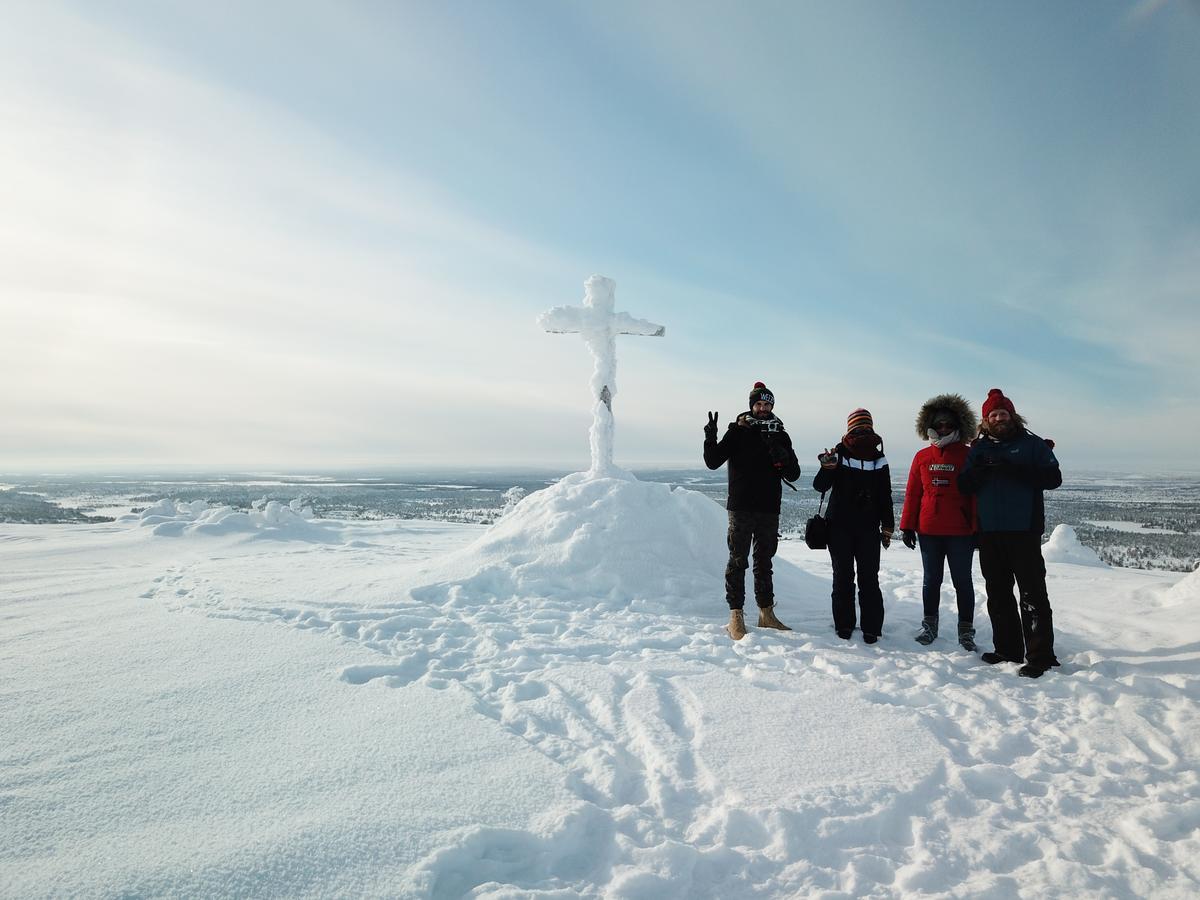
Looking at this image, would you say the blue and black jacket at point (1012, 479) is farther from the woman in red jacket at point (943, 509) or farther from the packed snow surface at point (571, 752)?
the packed snow surface at point (571, 752)

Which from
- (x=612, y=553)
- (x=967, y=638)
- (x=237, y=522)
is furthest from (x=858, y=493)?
(x=237, y=522)

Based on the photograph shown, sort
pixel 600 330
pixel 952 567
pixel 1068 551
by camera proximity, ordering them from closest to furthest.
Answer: pixel 952 567 < pixel 600 330 < pixel 1068 551

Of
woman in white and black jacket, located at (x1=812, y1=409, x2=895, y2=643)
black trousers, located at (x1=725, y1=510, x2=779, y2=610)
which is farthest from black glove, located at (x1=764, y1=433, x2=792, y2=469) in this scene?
black trousers, located at (x1=725, y1=510, x2=779, y2=610)

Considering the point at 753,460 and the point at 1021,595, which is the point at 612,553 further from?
the point at 1021,595

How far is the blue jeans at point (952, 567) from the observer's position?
18.0ft

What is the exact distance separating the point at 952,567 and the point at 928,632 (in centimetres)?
70

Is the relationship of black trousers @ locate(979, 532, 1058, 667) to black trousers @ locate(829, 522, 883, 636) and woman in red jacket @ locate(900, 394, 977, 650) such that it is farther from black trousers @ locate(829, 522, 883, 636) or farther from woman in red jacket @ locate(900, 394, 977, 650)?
black trousers @ locate(829, 522, 883, 636)

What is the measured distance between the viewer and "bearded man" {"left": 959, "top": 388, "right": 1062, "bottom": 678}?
15.5ft

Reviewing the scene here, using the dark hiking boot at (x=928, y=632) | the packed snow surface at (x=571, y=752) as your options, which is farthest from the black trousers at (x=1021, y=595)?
the dark hiking boot at (x=928, y=632)

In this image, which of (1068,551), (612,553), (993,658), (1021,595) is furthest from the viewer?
(1068,551)

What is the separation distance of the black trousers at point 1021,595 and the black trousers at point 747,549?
1.83 m

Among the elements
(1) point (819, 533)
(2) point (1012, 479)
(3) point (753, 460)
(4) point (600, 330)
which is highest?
(4) point (600, 330)

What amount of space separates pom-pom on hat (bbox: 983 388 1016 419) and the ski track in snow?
2214mm

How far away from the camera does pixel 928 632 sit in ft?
18.4
